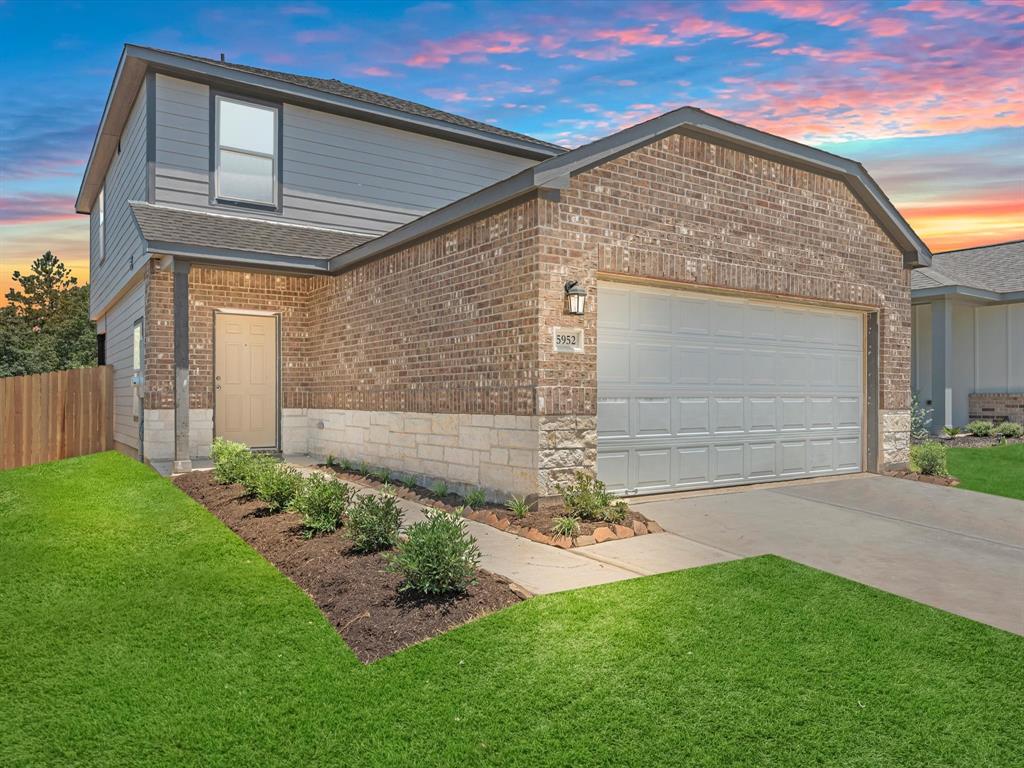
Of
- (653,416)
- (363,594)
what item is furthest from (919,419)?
(363,594)

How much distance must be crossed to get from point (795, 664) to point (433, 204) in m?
13.6

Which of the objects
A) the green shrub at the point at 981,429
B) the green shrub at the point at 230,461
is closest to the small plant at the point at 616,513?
the green shrub at the point at 230,461

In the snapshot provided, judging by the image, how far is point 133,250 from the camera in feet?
41.5

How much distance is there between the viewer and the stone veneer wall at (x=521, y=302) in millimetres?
7805

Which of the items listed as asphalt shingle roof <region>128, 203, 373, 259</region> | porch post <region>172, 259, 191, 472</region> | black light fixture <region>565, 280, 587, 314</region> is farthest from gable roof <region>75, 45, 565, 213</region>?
black light fixture <region>565, 280, 587, 314</region>

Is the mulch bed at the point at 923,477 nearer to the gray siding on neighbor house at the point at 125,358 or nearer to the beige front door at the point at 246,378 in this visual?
the beige front door at the point at 246,378

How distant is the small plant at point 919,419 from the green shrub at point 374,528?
13197mm

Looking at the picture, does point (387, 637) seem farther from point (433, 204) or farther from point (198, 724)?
point (433, 204)

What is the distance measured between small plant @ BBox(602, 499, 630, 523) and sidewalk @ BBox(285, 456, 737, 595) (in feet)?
1.14

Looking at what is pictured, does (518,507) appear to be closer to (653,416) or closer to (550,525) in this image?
(550,525)

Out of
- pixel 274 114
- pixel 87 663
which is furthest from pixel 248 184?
pixel 87 663

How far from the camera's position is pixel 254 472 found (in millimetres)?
8781

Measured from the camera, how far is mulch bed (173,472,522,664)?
467 cm

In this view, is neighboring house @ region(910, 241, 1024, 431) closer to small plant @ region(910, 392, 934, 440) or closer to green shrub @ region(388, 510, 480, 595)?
small plant @ region(910, 392, 934, 440)
